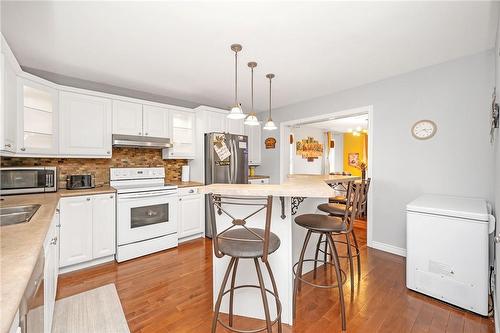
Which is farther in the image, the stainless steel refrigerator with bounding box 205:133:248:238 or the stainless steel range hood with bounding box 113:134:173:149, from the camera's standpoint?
the stainless steel refrigerator with bounding box 205:133:248:238

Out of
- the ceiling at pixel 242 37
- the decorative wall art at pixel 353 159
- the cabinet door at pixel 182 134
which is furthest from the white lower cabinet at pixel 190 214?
the decorative wall art at pixel 353 159

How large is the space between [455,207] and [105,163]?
4233 mm

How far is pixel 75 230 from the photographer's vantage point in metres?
2.61

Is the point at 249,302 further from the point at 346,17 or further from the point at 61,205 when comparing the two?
the point at 346,17

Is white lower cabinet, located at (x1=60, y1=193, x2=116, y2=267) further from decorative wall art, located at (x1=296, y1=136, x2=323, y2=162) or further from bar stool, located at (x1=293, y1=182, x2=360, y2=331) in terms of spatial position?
decorative wall art, located at (x1=296, y1=136, x2=323, y2=162)

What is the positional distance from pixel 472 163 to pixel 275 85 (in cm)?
258

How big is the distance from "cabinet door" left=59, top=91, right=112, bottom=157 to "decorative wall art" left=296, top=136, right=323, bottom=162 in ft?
18.6

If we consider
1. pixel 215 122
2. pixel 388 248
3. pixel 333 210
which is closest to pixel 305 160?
pixel 215 122

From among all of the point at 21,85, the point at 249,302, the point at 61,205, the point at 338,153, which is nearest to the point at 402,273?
the point at 249,302

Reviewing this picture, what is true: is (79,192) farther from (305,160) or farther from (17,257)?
(305,160)

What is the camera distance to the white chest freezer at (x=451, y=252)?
188 cm

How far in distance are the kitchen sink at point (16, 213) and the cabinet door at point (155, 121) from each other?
6.10 feet

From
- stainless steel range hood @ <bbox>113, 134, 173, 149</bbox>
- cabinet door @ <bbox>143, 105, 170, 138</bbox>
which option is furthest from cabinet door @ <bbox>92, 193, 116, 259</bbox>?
cabinet door @ <bbox>143, 105, 170, 138</bbox>

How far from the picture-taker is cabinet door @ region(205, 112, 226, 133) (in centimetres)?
405
